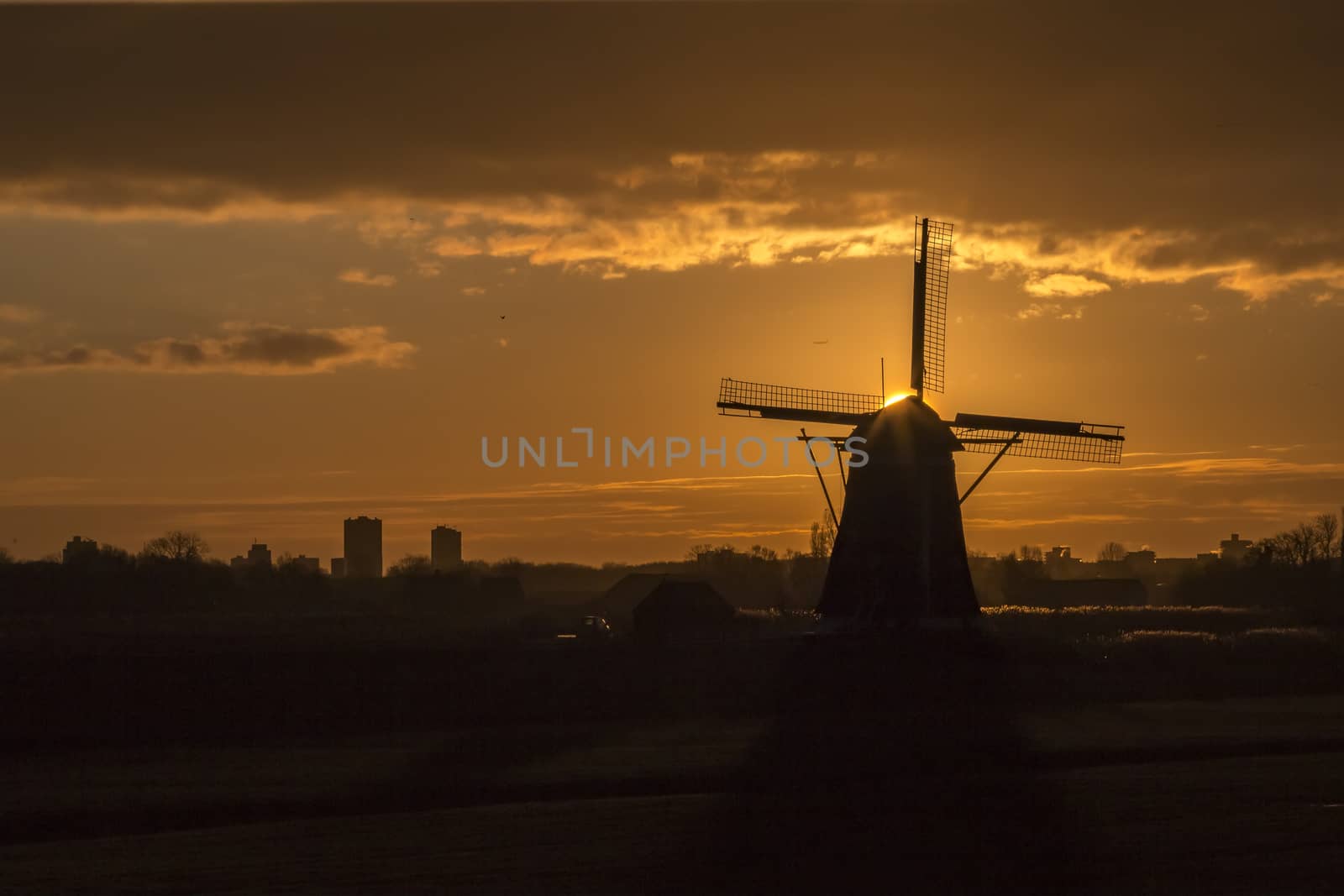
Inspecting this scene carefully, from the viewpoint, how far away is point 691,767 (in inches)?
1129

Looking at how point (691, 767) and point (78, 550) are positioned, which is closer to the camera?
point (691, 767)

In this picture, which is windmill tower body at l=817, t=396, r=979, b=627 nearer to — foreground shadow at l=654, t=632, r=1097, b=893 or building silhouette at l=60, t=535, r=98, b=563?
foreground shadow at l=654, t=632, r=1097, b=893

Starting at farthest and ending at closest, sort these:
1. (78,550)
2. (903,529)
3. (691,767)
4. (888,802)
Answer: (78,550) → (903,529) → (691,767) → (888,802)

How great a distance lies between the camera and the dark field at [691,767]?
752 inches

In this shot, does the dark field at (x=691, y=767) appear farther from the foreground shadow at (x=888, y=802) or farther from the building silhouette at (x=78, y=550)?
the building silhouette at (x=78, y=550)

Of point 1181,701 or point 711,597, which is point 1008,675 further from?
point 711,597

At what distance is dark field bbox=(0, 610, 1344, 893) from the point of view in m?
19.1

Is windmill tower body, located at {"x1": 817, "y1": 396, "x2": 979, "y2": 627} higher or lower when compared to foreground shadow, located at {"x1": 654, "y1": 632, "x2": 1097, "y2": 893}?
higher

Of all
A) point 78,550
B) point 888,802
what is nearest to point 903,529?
point 888,802

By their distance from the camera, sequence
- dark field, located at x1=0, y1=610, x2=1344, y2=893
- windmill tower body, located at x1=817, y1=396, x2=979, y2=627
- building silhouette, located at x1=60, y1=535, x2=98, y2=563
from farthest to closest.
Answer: building silhouette, located at x1=60, y1=535, x2=98, y2=563 < windmill tower body, located at x1=817, y1=396, x2=979, y2=627 < dark field, located at x1=0, y1=610, x2=1344, y2=893

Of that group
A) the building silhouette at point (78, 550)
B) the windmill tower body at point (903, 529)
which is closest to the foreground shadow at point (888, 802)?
the windmill tower body at point (903, 529)

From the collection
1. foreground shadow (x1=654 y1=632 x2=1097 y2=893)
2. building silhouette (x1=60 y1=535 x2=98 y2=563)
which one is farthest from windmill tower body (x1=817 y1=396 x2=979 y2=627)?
building silhouette (x1=60 y1=535 x2=98 y2=563)

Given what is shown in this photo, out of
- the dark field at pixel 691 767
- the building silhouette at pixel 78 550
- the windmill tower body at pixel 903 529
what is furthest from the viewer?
the building silhouette at pixel 78 550

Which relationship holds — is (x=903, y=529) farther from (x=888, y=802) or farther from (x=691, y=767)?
(x=888, y=802)
